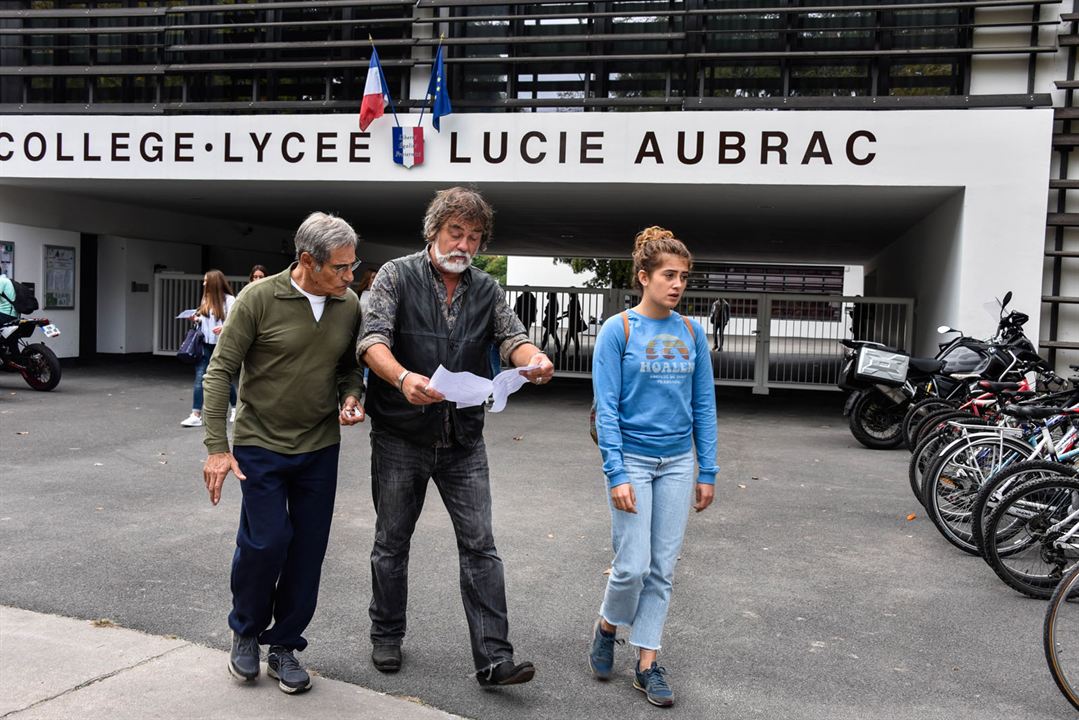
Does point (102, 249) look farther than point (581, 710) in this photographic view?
Yes

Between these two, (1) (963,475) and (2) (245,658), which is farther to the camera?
(1) (963,475)

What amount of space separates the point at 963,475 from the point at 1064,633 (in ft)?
8.43

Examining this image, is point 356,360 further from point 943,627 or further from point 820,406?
point 820,406

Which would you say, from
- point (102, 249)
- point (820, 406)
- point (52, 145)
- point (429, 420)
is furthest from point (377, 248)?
point (429, 420)

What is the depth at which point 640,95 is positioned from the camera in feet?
44.5

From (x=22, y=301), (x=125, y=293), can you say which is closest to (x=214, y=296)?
(x=22, y=301)

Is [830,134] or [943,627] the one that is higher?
[830,134]

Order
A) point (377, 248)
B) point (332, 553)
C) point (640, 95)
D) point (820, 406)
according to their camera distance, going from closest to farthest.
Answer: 1. point (332, 553)
2. point (640, 95)
3. point (820, 406)
4. point (377, 248)

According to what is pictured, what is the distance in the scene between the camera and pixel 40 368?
518 inches

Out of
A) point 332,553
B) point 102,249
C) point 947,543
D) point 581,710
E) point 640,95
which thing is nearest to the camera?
point 581,710

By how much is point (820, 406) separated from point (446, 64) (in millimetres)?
7797

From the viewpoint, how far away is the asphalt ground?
3.70 metres

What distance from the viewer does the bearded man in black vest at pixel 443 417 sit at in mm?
3533

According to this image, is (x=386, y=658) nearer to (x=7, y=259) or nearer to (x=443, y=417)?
(x=443, y=417)
